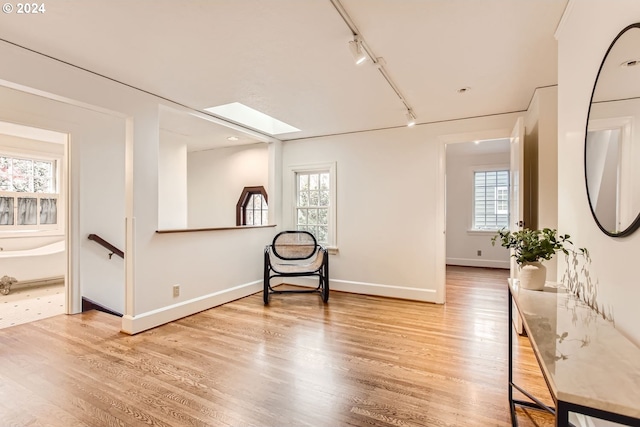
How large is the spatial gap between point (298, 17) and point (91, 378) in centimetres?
274

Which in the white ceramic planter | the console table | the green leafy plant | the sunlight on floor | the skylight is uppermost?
the skylight

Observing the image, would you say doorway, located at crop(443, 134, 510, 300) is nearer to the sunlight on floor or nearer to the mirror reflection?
the mirror reflection

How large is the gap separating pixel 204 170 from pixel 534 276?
5.61 metres

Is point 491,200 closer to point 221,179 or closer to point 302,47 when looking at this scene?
point 221,179

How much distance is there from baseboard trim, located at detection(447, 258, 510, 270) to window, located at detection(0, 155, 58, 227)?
8.03m

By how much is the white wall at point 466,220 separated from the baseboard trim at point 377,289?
3.37 meters

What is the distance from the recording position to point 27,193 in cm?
541

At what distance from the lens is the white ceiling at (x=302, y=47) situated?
1802 millimetres

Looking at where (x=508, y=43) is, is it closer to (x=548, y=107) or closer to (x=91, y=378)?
(x=548, y=107)

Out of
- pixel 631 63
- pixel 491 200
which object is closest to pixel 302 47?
pixel 631 63

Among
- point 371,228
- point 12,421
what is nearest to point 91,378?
point 12,421

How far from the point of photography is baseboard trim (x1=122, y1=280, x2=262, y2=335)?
3.01 m

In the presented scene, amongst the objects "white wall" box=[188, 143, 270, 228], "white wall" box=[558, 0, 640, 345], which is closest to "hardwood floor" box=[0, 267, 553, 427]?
"white wall" box=[558, 0, 640, 345]

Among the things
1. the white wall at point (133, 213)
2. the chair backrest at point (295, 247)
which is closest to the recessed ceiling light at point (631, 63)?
the white wall at point (133, 213)
